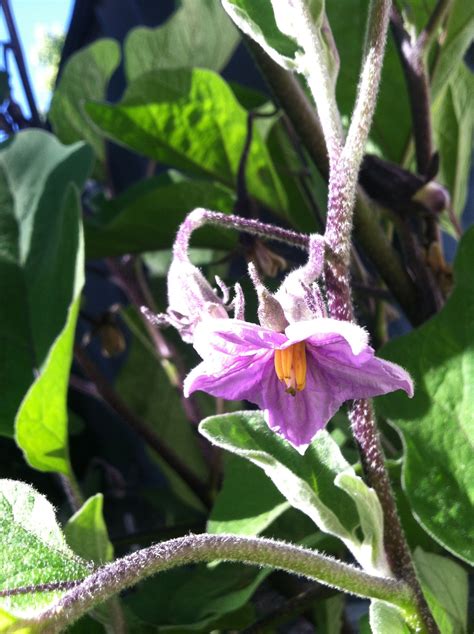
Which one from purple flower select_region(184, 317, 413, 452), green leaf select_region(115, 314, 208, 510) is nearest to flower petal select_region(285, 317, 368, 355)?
purple flower select_region(184, 317, 413, 452)

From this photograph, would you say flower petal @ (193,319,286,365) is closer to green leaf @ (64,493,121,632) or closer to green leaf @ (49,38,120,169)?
green leaf @ (64,493,121,632)

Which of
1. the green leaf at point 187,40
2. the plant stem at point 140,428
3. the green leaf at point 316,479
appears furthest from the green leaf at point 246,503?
the green leaf at point 187,40

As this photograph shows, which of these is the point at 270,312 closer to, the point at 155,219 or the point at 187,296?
the point at 187,296

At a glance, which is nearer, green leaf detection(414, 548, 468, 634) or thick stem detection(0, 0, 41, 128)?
green leaf detection(414, 548, 468, 634)

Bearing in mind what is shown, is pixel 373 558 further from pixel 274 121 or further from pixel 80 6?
pixel 80 6

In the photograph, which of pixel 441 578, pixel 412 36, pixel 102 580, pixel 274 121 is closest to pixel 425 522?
pixel 441 578

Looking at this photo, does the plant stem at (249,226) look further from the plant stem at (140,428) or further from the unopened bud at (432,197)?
the plant stem at (140,428)
